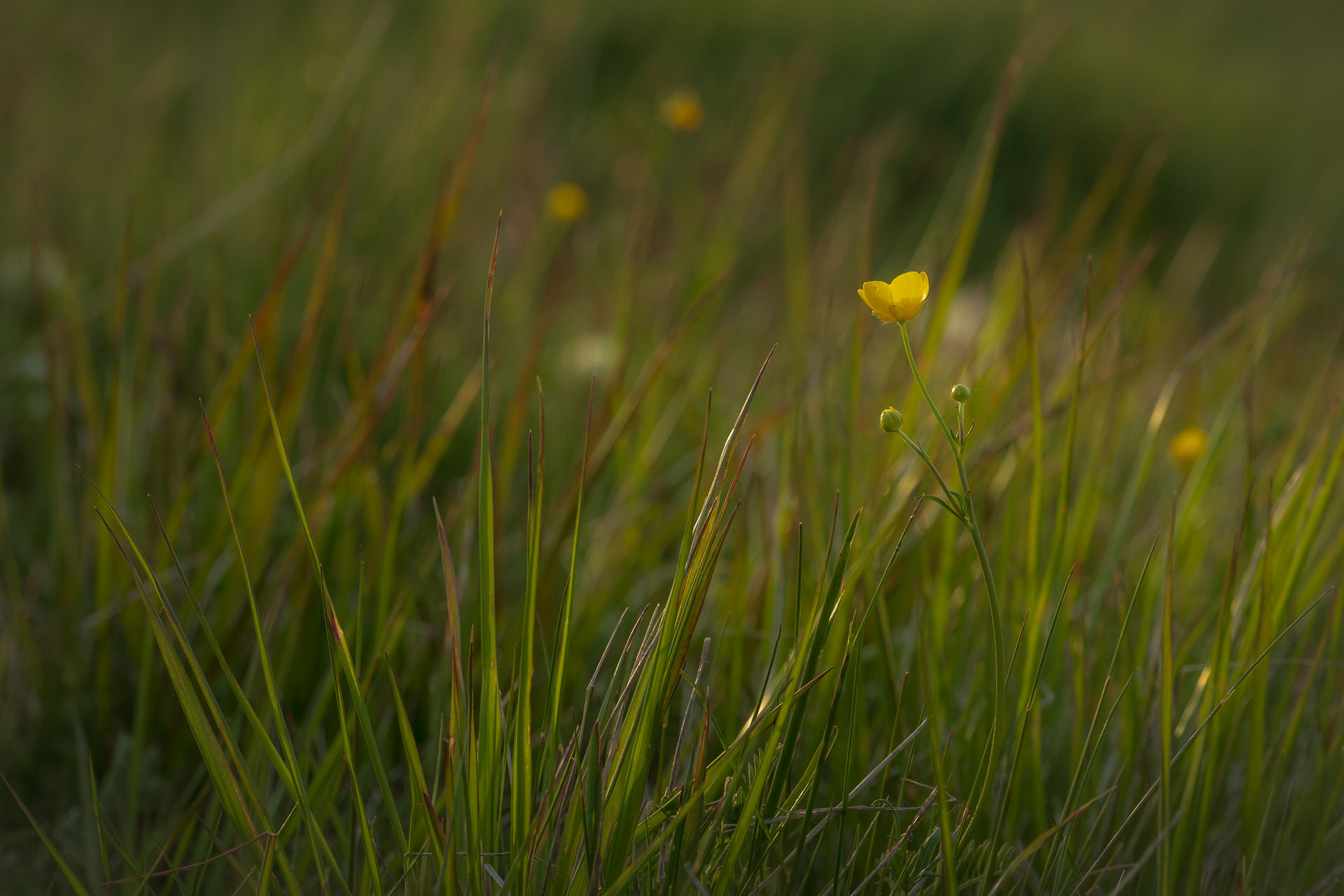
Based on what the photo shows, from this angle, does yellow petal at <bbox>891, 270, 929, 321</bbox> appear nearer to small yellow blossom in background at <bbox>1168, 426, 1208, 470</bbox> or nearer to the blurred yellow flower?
the blurred yellow flower

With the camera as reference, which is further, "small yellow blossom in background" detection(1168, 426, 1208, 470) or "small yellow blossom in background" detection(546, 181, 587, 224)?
"small yellow blossom in background" detection(546, 181, 587, 224)

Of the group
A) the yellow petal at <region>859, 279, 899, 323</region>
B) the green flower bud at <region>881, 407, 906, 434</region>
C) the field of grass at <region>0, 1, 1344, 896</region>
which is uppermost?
the yellow petal at <region>859, 279, 899, 323</region>

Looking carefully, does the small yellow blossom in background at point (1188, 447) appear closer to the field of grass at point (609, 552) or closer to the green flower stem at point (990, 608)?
the field of grass at point (609, 552)

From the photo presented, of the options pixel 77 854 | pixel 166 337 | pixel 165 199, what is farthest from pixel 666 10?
pixel 77 854

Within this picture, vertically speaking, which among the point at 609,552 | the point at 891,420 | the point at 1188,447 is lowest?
the point at 609,552

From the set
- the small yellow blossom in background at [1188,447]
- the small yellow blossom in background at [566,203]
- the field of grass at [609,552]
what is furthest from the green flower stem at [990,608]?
the small yellow blossom in background at [566,203]

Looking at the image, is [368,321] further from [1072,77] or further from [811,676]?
[1072,77]

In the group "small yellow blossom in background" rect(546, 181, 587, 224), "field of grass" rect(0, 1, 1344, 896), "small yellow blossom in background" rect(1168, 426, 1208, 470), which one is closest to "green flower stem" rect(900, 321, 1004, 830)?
"field of grass" rect(0, 1, 1344, 896)

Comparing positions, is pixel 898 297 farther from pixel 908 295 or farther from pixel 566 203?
pixel 566 203

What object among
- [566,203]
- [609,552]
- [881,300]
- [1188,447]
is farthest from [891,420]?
[566,203]
